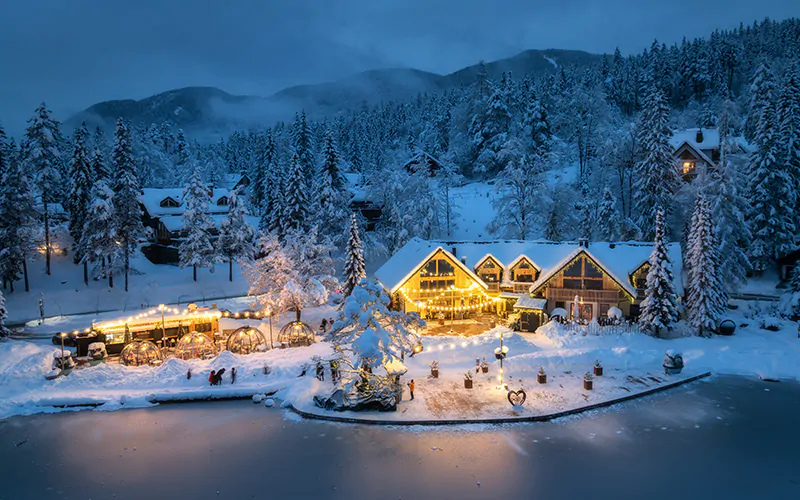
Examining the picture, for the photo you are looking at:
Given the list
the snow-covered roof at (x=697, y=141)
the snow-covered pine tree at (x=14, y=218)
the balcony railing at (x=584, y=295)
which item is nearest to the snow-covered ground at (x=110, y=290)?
the snow-covered pine tree at (x=14, y=218)

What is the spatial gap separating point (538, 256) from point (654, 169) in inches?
577

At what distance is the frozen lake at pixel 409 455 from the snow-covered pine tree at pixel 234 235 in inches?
1067

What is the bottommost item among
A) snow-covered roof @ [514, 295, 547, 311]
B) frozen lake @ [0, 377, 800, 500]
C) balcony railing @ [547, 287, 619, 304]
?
frozen lake @ [0, 377, 800, 500]

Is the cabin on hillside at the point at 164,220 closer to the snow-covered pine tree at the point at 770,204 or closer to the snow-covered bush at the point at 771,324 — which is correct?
the snow-covered bush at the point at 771,324

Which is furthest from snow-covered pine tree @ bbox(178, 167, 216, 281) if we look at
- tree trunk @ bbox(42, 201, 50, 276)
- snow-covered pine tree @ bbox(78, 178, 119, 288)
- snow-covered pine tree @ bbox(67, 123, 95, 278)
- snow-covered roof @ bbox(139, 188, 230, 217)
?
tree trunk @ bbox(42, 201, 50, 276)

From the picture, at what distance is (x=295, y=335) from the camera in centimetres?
3150

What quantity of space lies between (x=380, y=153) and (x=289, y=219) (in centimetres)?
4119

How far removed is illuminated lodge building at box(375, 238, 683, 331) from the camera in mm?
34281

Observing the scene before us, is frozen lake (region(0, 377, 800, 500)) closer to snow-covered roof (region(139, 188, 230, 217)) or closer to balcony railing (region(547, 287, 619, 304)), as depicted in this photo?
balcony railing (region(547, 287, 619, 304))

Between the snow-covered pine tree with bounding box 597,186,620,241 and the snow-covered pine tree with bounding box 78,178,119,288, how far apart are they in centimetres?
4466

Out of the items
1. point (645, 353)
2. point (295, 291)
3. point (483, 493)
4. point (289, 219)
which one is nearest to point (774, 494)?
point (483, 493)

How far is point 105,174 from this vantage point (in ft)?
161

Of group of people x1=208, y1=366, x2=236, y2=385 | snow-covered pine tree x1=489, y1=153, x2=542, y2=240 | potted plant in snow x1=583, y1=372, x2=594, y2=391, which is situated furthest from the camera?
snow-covered pine tree x1=489, y1=153, x2=542, y2=240

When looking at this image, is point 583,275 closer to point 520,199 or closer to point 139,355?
point 520,199
